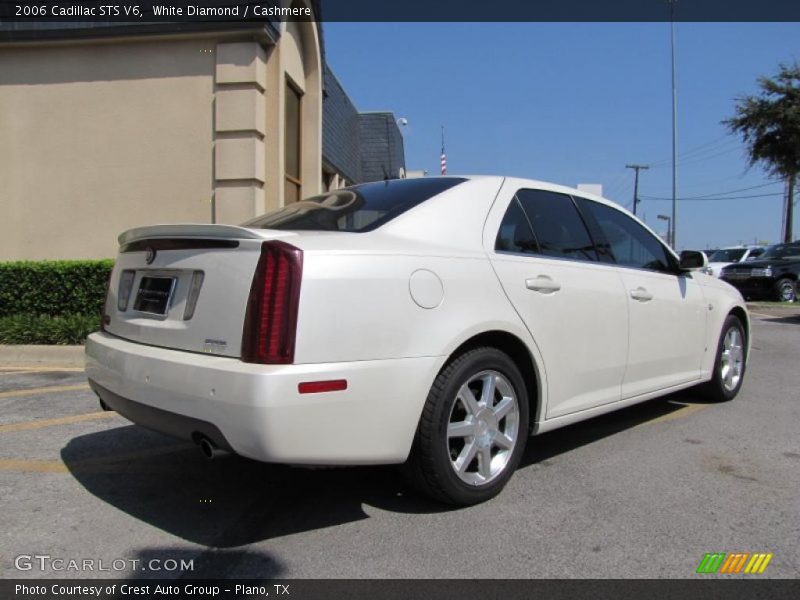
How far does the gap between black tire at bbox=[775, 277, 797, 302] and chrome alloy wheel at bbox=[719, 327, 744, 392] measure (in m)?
14.9

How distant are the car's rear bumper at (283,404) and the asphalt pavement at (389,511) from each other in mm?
448

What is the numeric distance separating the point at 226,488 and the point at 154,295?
111 cm

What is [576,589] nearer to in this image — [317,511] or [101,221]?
[317,511]

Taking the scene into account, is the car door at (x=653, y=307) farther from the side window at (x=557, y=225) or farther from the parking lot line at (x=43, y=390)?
the parking lot line at (x=43, y=390)

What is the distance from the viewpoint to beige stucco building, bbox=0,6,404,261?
891cm

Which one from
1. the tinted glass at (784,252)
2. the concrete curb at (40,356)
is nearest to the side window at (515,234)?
the concrete curb at (40,356)

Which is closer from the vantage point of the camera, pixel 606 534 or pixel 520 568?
pixel 520 568

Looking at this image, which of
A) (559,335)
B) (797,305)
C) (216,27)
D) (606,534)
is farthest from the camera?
(797,305)

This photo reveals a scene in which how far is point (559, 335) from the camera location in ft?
11.5

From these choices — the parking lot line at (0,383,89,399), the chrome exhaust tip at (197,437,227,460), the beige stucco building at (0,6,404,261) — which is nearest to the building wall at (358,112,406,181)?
the beige stucco building at (0,6,404,261)

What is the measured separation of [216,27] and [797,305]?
15.8 metres

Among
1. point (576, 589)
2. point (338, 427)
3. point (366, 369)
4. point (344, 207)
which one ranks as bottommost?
point (576, 589)

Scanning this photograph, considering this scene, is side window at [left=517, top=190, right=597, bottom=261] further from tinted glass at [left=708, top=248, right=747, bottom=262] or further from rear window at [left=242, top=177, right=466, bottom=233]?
tinted glass at [left=708, top=248, right=747, bottom=262]

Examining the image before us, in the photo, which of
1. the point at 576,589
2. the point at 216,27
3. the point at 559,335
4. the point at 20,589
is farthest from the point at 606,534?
the point at 216,27
